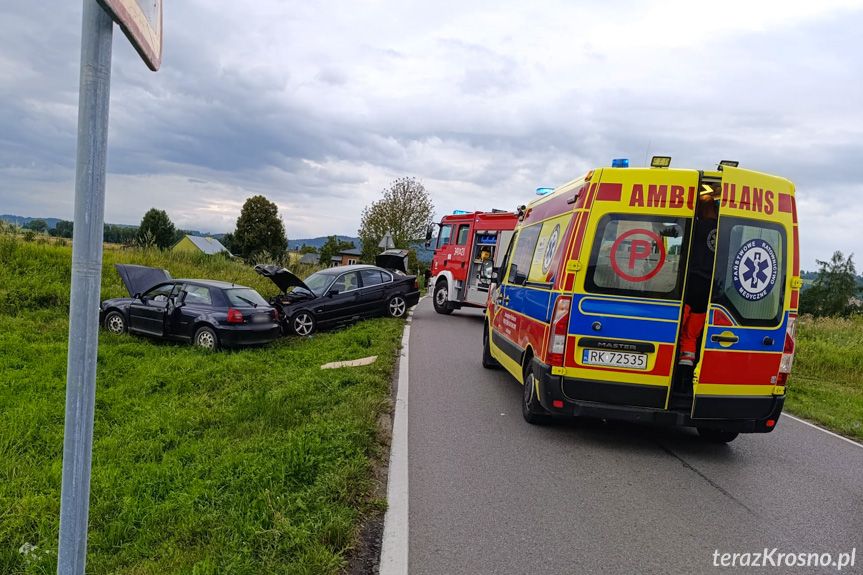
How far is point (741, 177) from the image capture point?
555cm

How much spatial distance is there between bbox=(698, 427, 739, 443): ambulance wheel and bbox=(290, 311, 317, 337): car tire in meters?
9.14

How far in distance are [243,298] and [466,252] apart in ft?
24.5

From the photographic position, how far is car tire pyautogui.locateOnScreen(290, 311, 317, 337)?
1334cm

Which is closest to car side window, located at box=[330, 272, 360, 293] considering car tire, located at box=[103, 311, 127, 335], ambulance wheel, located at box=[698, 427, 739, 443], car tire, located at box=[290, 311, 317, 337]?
car tire, located at box=[290, 311, 317, 337]

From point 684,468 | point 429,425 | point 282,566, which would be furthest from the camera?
point 429,425

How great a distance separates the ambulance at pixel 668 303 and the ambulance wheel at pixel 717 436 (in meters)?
0.61

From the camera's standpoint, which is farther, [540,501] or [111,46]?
[540,501]

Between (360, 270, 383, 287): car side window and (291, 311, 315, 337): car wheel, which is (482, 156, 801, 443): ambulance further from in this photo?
(360, 270, 383, 287): car side window

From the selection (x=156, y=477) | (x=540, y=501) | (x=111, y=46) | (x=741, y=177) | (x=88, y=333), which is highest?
(x=741, y=177)

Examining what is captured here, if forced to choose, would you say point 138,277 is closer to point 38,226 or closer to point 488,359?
point 488,359

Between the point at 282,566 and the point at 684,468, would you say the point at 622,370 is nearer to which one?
the point at 684,468

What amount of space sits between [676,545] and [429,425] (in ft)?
9.70

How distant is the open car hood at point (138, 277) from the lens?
1241cm

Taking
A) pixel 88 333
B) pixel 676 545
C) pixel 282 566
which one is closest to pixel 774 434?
pixel 676 545
